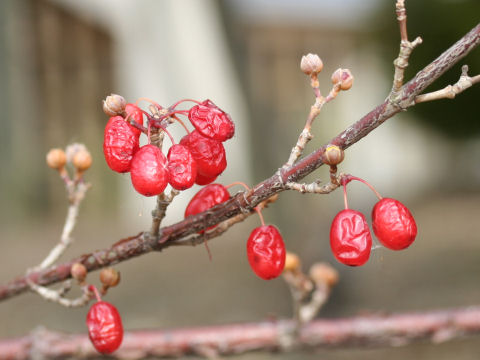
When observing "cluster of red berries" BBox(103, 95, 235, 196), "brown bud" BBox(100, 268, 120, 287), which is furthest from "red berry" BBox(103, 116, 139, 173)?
"brown bud" BBox(100, 268, 120, 287)

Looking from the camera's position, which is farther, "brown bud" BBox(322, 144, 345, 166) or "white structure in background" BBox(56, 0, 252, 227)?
"white structure in background" BBox(56, 0, 252, 227)

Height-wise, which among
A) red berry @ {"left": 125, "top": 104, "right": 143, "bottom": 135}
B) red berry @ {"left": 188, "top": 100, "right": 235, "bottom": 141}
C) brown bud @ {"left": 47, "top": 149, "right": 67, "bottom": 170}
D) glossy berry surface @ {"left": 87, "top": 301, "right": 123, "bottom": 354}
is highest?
brown bud @ {"left": 47, "top": 149, "right": 67, "bottom": 170}

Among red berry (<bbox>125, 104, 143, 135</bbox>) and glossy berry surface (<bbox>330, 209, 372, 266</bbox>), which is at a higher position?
red berry (<bbox>125, 104, 143, 135</bbox>)

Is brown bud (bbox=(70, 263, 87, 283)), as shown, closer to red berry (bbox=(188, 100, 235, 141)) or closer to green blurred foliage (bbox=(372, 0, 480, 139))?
red berry (bbox=(188, 100, 235, 141))

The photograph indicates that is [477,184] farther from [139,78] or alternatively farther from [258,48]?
[139,78]

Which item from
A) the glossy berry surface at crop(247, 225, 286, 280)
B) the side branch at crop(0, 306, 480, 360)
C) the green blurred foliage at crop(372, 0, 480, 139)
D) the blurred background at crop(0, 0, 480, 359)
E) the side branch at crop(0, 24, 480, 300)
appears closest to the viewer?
the side branch at crop(0, 24, 480, 300)

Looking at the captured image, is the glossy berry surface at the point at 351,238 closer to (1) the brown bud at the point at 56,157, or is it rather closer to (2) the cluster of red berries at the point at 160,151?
(2) the cluster of red berries at the point at 160,151

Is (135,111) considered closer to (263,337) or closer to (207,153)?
(207,153)

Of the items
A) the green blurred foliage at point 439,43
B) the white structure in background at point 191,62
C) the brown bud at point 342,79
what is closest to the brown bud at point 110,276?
the brown bud at point 342,79
